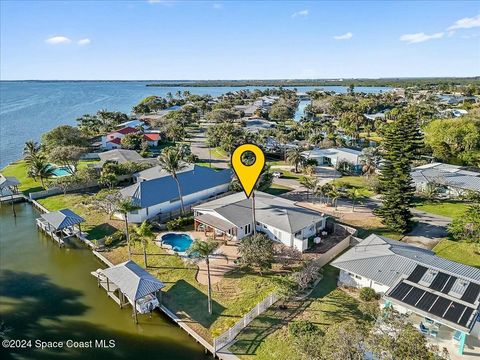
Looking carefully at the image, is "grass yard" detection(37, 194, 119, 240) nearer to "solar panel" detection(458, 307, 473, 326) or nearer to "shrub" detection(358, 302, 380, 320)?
"shrub" detection(358, 302, 380, 320)

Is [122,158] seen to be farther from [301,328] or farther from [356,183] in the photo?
[301,328]

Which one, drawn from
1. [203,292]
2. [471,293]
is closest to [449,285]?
[471,293]

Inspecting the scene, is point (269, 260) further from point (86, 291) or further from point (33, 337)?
point (33, 337)

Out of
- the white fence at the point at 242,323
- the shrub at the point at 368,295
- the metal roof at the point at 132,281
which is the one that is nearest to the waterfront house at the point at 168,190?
the metal roof at the point at 132,281

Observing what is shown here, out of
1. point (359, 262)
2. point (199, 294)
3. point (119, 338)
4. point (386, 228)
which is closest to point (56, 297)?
point (119, 338)

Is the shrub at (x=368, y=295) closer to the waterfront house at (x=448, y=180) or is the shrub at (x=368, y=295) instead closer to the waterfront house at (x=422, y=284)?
the waterfront house at (x=422, y=284)

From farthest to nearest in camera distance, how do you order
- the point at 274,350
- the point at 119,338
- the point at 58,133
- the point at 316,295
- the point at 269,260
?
the point at 58,133, the point at 269,260, the point at 316,295, the point at 119,338, the point at 274,350
